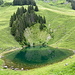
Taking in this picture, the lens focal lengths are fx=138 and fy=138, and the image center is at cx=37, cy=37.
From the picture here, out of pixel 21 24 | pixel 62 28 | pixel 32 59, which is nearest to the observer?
pixel 32 59

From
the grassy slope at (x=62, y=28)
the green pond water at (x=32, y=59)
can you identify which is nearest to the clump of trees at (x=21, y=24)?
the grassy slope at (x=62, y=28)

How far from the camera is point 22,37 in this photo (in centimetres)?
13538

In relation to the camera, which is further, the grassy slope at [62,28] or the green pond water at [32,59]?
the grassy slope at [62,28]

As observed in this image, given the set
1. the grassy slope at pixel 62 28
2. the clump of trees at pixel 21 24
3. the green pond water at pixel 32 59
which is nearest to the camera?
the green pond water at pixel 32 59

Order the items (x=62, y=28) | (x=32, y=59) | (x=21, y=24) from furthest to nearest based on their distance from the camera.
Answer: (x=62, y=28), (x=21, y=24), (x=32, y=59)

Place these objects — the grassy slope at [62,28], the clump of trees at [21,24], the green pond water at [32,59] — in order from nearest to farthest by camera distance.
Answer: the green pond water at [32,59] → the grassy slope at [62,28] → the clump of trees at [21,24]

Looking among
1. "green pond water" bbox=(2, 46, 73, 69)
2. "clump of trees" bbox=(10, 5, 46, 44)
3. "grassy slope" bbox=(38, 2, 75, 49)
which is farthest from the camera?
"clump of trees" bbox=(10, 5, 46, 44)

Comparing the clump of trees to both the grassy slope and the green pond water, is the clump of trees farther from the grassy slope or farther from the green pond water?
the green pond water

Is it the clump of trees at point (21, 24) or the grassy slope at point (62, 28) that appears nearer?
the grassy slope at point (62, 28)

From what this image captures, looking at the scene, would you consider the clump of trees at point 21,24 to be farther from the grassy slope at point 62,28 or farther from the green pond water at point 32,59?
the green pond water at point 32,59

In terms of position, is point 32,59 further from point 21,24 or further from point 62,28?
point 62,28

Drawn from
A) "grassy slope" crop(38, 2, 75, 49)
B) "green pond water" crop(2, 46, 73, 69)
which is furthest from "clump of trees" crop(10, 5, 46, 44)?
"green pond water" crop(2, 46, 73, 69)

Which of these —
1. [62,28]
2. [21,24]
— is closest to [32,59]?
[21,24]

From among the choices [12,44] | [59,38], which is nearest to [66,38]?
[59,38]
